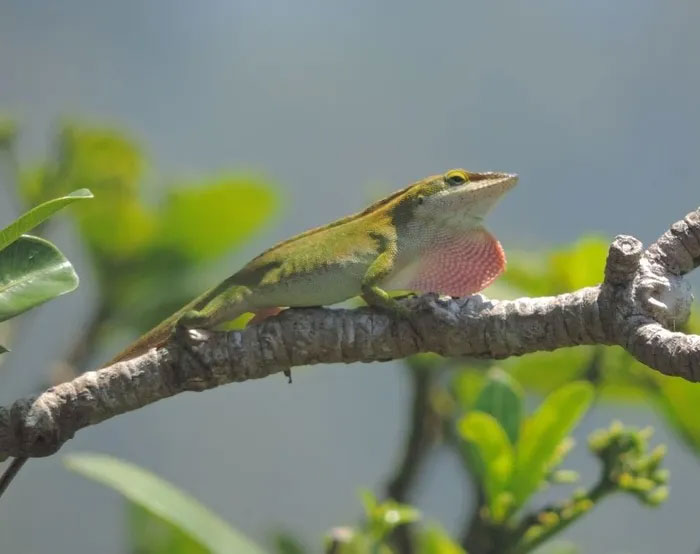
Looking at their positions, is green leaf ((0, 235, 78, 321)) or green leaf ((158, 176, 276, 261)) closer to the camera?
green leaf ((0, 235, 78, 321))

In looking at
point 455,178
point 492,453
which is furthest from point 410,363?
point 455,178

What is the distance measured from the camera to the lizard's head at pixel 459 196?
963 mm

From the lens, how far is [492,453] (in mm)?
1037

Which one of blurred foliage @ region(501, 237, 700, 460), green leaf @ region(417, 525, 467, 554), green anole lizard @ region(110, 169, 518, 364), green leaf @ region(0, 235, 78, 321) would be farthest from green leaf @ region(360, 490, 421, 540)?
green leaf @ region(0, 235, 78, 321)

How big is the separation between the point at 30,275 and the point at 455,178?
47 centimetres

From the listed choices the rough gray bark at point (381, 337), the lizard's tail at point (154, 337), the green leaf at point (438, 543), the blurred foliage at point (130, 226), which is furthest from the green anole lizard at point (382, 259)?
the blurred foliage at point (130, 226)

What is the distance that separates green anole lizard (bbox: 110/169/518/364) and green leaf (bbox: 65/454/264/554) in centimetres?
15

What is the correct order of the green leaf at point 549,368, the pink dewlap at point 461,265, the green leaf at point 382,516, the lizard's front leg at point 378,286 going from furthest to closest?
the green leaf at point 549,368
the green leaf at point 382,516
the pink dewlap at point 461,265
the lizard's front leg at point 378,286

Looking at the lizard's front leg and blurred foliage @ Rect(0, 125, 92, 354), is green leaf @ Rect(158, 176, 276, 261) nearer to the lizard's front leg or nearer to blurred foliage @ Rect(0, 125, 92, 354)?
the lizard's front leg

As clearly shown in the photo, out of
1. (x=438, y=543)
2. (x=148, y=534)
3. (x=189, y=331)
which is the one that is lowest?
(x=148, y=534)

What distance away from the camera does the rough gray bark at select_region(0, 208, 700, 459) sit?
0.68m

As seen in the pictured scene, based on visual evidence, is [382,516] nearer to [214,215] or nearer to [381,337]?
[381,337]

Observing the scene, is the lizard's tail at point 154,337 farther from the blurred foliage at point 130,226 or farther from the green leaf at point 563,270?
the blurred foliage at point 130,226

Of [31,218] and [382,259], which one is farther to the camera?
[382,259]
